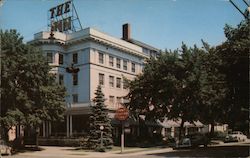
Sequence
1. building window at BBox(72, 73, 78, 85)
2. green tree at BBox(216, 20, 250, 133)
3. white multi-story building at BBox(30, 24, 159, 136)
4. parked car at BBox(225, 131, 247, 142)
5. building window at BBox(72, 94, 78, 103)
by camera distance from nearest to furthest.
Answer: green tree at BBox(216, 20, 250, 133), white multi-story building at BBox(30, 24, 159, 136), parked car at BBox(225, 131, 247, 142), building window at BBox(72, 94, 78, 103), building window at BBox(72, 73, 78, 85)

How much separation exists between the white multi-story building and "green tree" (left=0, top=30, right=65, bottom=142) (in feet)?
36.9

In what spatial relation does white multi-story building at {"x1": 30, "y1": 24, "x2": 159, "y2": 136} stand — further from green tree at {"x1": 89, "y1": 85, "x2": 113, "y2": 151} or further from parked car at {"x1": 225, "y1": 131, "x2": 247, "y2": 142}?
parked car at {"x1": 225, "y1": 131, "x2": 247, "y2": 142}

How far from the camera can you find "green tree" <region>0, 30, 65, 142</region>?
3500 cm

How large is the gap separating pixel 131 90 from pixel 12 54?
661 inches

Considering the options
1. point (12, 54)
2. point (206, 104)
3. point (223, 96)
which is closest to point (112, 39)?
point (206, 104)

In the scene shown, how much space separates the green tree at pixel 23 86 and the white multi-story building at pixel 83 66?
36.9ft

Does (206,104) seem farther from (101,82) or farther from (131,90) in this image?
(101,82)

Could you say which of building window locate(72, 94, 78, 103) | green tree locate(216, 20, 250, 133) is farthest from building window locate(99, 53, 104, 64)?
green tree locate(216, 20, 250, 133)

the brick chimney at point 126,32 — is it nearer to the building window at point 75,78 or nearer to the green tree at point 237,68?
the building window at point 75,78

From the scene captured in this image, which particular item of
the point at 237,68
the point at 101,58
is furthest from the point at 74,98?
the point at 237,68

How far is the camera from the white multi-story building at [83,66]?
51.2 metres

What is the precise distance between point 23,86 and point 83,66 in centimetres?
1632

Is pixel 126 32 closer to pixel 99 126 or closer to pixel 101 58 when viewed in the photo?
pixel 101 58

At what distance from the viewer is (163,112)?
154ft
